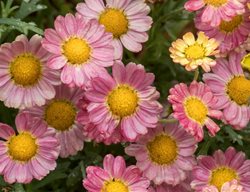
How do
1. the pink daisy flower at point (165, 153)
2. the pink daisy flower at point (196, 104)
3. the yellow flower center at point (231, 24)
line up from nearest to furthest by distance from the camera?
the pink daisy flower at point (196, 104), the pink daisy flower at point (165, 153), the yellow flower center at point (231, 24)

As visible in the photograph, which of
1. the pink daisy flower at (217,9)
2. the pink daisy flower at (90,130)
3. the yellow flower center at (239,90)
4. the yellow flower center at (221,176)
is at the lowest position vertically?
the yellow flower center at (221,176)

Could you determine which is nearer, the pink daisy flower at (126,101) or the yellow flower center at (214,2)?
the pink daisy flower at (126,101)

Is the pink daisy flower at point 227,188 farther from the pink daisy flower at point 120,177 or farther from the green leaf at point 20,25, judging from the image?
the green leaf at point 20,25

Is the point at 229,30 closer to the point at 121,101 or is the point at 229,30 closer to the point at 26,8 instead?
the point at 121,101

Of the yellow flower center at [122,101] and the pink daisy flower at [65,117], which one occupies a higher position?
the yellow flower center at [122,101]

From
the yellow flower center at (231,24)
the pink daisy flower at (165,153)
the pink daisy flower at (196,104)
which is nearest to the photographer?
the pink daisy flower at (196,104)

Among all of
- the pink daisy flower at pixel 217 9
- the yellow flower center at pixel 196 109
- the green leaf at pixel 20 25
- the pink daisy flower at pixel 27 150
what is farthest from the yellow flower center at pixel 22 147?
the pink daisy flower at pixel 217 9
